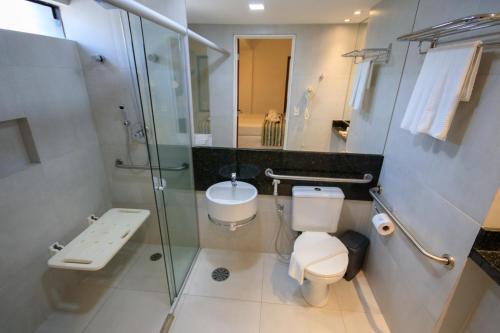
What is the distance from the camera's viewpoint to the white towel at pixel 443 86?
3.13 ft

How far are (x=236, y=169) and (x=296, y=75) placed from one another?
894mm

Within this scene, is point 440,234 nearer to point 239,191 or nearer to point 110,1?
point 239,191

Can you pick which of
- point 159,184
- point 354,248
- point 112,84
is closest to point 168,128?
point 159,184

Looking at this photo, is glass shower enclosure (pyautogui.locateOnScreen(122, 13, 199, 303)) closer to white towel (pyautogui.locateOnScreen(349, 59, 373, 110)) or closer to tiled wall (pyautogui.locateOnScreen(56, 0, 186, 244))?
tiled wall (pyautogui.locateOnScreen(56, 0, 186, 244))

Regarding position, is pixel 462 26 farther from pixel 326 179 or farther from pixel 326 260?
pixel 326 260

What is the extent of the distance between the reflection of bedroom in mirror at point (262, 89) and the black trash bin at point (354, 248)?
98cm

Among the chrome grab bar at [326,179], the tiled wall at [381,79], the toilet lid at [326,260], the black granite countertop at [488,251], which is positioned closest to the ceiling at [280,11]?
the tiled wall at [381,79]

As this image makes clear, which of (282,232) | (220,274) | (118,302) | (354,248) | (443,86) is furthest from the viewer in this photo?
(282,232)

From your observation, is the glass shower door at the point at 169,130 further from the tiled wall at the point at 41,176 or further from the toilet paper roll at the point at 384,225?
the toilet paper roll at the point at 384,225

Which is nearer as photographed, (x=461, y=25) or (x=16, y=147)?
(x=461, y=25)

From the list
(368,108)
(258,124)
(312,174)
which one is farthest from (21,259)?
(368,108)

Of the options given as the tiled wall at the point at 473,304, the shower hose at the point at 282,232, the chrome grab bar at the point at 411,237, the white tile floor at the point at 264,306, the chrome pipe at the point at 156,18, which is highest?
the chrome pipe at the point at 156,18

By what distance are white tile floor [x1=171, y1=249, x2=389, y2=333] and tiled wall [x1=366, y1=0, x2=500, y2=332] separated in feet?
0.62

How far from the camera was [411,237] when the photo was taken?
4.36 feet
